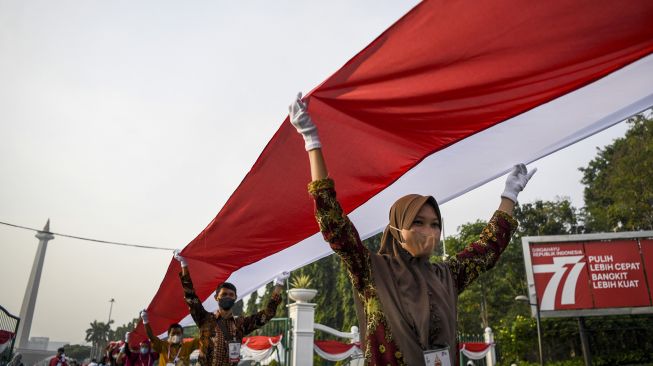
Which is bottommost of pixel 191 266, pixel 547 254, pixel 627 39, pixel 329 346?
pixel 329 346

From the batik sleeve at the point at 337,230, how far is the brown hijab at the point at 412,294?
0.07 metres

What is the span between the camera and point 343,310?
2592cm

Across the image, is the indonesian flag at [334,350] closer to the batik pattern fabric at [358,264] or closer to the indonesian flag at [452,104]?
the indonesian flag at [452,104]

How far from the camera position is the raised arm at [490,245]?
2.12m

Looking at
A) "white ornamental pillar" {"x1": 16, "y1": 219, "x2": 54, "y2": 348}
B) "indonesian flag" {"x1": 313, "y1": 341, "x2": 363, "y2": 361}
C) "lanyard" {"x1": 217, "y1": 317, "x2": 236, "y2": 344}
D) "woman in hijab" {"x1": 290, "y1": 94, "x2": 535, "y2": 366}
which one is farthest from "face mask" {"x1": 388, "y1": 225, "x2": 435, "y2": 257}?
"white ornamental pillar" {"x1": 16, "y1": 219, "x2": 54, "y2": 348}

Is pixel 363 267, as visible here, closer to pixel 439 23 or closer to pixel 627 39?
pixel 439 23

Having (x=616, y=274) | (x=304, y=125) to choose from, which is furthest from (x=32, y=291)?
(x=304, y=125)

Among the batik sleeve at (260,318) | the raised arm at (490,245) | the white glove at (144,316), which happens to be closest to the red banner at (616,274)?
the batik sleeve at (260,318)

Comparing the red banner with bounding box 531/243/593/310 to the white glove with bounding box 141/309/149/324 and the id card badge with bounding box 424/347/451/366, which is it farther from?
the id card badge with bounding box 424/347/451/366

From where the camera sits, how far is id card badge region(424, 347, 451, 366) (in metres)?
1.60

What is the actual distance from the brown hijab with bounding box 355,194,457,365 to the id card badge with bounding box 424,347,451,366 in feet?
0.11

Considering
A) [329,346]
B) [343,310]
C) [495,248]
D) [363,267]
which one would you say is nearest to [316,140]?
[363,267]

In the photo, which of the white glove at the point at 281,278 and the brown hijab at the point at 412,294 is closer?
the brown hijab at the point at 412,294

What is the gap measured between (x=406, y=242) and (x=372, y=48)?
0.96 meters
